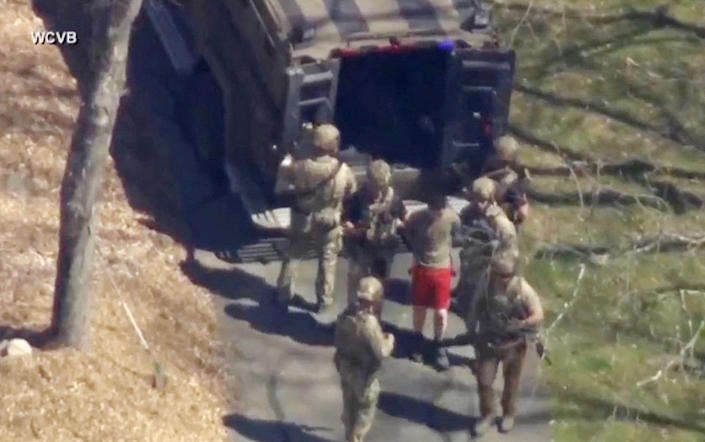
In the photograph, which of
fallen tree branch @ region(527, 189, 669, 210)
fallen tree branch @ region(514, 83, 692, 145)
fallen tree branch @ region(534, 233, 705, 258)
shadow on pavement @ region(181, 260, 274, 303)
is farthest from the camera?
fallen tree branch @ region(514, 83, 692, 145)

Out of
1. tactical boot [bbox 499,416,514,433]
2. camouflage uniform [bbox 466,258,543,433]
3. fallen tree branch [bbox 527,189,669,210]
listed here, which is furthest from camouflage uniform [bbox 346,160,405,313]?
fallen tree branch [bbox 527,189,669,210]

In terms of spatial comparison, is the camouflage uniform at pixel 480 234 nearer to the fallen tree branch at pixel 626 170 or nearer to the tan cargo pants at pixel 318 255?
the tan cargo pants at pixel 318 255

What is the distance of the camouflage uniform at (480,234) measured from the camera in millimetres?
13633

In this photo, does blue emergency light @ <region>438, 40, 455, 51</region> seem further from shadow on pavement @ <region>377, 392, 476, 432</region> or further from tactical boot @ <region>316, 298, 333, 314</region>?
shadow on pavement @ <region>377, 392, 476, 432</region>

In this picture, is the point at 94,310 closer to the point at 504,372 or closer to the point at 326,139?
the point at 326,139

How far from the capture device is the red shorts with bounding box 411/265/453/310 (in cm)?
1398

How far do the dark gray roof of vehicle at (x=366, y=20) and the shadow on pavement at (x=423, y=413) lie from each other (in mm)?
2904

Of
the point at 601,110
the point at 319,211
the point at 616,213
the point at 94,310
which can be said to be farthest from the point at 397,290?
the point at 601,110

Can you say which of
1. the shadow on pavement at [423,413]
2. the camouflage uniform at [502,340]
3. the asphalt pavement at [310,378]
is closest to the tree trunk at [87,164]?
the asphalt pavement at [310,378]

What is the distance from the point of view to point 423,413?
45.4 feet

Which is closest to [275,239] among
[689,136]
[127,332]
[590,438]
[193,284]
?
[193,284]

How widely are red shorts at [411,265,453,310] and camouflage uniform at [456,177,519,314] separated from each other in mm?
169

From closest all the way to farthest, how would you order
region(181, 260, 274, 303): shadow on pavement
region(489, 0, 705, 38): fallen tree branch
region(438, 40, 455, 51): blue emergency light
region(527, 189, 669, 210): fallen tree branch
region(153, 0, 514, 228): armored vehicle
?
region(153, 0, 514, 228): armored vehicle
region(438, 40, 455, 51): blue emergency light
region(181, 260, 274, 303): shadow on pavement
region(527, 189, 669, 210): fallen tree branch
region(489, 0, 705, 38): fallen tree branch

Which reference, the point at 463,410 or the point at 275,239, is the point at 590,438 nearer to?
the point at 463,410
